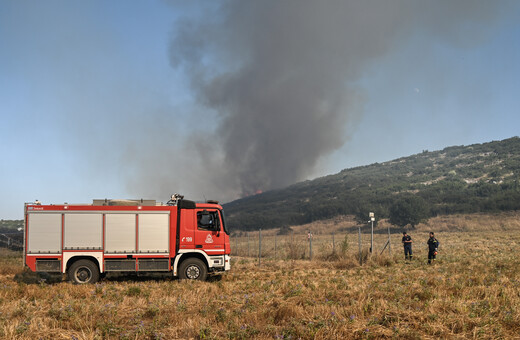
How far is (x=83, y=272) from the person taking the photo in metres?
15.3

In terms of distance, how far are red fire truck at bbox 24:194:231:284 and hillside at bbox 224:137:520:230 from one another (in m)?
76.2

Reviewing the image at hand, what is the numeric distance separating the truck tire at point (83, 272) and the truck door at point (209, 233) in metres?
3.81

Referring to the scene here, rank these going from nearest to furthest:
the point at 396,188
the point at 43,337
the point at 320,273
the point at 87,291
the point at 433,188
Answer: the point at 43,337
the point at 87,291
the point at 320,273
the point at 433,188
the point at 396,188

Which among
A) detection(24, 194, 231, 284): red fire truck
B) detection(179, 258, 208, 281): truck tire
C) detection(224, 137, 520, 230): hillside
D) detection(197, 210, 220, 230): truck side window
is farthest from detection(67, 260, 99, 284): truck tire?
detection(224, 137, 520, 230): hillside

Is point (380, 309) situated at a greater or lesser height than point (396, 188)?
lesser

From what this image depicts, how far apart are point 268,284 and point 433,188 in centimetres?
12229

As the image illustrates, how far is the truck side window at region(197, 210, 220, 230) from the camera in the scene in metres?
16.1

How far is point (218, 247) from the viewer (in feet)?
52.7

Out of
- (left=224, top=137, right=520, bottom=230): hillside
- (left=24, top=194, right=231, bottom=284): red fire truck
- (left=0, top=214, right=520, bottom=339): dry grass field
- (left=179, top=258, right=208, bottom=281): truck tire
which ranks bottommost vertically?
(left=0, top=214, right=520, bottom=339): dry grass field

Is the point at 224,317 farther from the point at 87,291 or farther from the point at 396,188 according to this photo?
the point at 396,188

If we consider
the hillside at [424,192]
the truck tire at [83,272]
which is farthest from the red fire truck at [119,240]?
the hillside at [424,192]

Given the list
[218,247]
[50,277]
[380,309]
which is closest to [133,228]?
[218,247]

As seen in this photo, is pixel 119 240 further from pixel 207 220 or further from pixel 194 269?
pixel 207 220

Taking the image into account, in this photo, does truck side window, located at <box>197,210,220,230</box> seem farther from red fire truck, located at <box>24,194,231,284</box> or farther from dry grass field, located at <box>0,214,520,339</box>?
dry grass field, located at <box>0,214,520,339</box>
